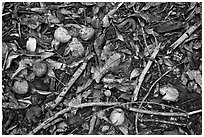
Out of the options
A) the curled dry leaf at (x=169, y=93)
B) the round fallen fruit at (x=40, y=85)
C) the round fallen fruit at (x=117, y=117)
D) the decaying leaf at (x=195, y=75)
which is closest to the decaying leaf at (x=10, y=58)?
the round fallen fruit at (x=40, y=85)

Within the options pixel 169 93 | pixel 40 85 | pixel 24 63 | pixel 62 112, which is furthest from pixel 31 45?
pixel 169 93

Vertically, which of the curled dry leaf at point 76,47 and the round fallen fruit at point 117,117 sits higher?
the curled dry leaf at point 76,47

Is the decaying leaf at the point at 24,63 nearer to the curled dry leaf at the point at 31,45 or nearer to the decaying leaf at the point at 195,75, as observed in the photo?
the curled dry leaf at the point at 31,45

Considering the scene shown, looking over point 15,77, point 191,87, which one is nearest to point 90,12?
point 15,77

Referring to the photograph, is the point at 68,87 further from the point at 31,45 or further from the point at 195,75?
the point at 195,75

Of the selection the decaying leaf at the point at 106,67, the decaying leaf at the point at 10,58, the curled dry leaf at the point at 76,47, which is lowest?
the decaying leaf at the point at 106,67

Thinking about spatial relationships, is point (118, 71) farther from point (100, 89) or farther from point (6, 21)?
point (6, 21)
